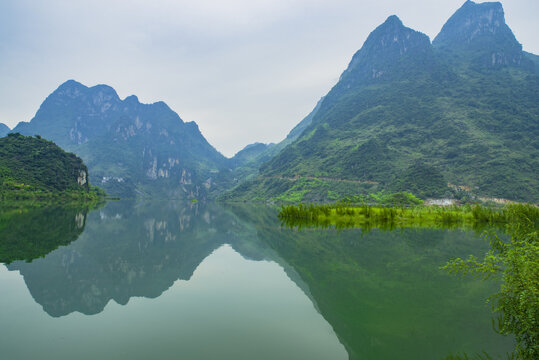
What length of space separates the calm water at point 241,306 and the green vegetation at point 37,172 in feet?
263

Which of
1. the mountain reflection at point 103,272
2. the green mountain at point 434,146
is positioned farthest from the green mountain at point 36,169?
the green mountain at point 434,146

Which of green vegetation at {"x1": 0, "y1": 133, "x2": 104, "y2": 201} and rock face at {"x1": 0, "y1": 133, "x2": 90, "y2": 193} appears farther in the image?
rock face at {"x1": 0, "y1": 133, "x2": 90, "y2": 193}

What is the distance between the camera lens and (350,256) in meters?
13.9

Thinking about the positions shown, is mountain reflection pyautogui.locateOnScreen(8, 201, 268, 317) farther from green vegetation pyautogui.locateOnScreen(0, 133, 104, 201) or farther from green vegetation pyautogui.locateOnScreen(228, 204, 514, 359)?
green vegetation pyautogui.locateOnScreen(0, 133, 104, 201)

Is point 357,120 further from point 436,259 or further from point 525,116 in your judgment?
point 436,259

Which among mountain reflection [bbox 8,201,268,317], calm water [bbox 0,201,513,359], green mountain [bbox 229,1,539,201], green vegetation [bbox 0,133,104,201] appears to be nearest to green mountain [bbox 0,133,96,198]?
green vegetation [bbox 0,133,104,201]

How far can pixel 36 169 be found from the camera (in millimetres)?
92688

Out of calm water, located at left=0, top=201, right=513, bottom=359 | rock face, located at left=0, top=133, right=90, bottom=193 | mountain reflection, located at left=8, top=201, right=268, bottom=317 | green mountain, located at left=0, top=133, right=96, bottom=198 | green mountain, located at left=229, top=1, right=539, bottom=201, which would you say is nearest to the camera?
calm water, located at left=0, top=201, right=513, bottom=359

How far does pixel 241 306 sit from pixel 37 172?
112 meters

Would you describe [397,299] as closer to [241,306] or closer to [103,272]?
[241,306]

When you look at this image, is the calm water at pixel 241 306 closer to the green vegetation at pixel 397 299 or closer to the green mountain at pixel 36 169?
the green vegetation at pixel 397 299

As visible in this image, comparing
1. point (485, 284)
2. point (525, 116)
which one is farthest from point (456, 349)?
point (525, 116)

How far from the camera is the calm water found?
5.31 m

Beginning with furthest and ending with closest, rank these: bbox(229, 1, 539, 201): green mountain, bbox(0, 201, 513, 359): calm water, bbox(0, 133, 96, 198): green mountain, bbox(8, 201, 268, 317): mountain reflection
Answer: bbox(229, 1, 539, 201): green mountain → bbox(0, 133, 96, 198): green mountain → bbox(8, 201, 268, 317): mountain reflection → bbox(0, 201, 513, 359): calm water
